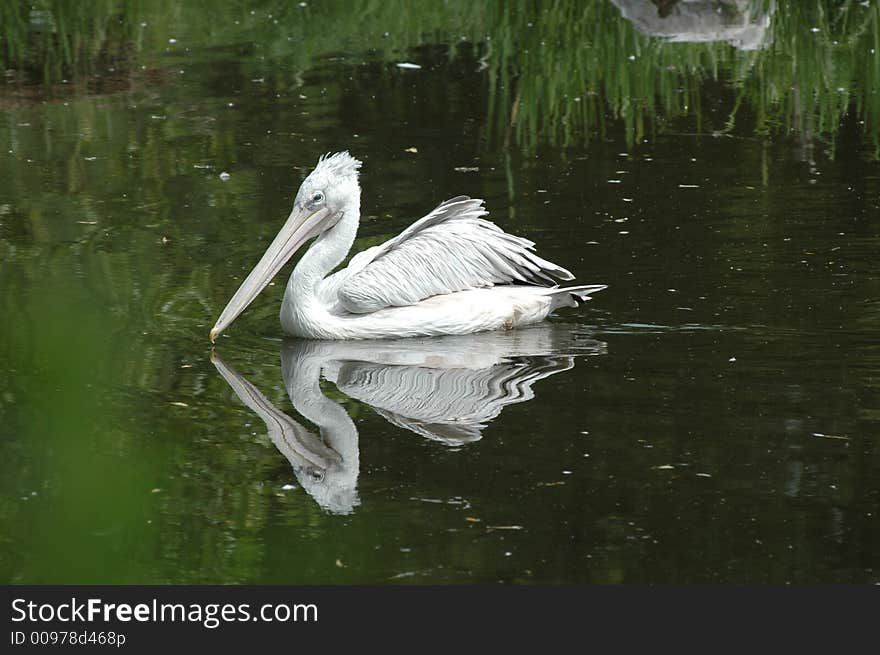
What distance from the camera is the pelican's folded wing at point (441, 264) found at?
6453mm

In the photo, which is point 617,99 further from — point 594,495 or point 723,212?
point 594,495

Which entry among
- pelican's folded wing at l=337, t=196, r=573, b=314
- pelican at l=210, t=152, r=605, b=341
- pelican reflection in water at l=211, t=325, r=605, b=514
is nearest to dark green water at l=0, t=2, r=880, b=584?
pelican reflection in water at l=211, t=325, r=605, b=514

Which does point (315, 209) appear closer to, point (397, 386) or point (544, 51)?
point (397, 386)

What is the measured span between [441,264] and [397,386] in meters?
0.94

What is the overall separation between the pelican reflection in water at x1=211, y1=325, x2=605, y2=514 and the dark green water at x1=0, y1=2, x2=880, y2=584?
0.02 meters

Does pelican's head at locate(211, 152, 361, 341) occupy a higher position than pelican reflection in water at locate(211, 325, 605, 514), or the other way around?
pelican's head at locate(211, 152, 361, 341)

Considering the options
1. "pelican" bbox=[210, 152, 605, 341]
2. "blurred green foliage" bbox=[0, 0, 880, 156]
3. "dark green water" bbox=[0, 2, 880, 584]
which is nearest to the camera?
"dark green water" bbox=[0, 2, 880, 584]

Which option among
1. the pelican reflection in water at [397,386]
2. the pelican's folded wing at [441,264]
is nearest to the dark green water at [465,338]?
the pelican reflection in water at [397,386]

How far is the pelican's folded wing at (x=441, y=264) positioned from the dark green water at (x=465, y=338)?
24 centimetres

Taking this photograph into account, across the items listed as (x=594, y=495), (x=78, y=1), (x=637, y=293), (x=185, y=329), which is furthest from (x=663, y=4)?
(x=594, y=495)

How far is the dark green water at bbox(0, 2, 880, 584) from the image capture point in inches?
163

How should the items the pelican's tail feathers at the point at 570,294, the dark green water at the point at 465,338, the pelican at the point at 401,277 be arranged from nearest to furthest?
the dark green water at the point at 465,338 → the pelican at the point at 401,277 → the pelican's tail feathers at the point at 570,294

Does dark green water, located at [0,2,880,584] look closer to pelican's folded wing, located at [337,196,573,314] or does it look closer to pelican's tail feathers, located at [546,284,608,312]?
pelican's tail feathers, located at [546,284,608,312]

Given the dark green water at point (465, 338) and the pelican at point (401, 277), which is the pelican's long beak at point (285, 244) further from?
the dark green water at point (465, 338)
